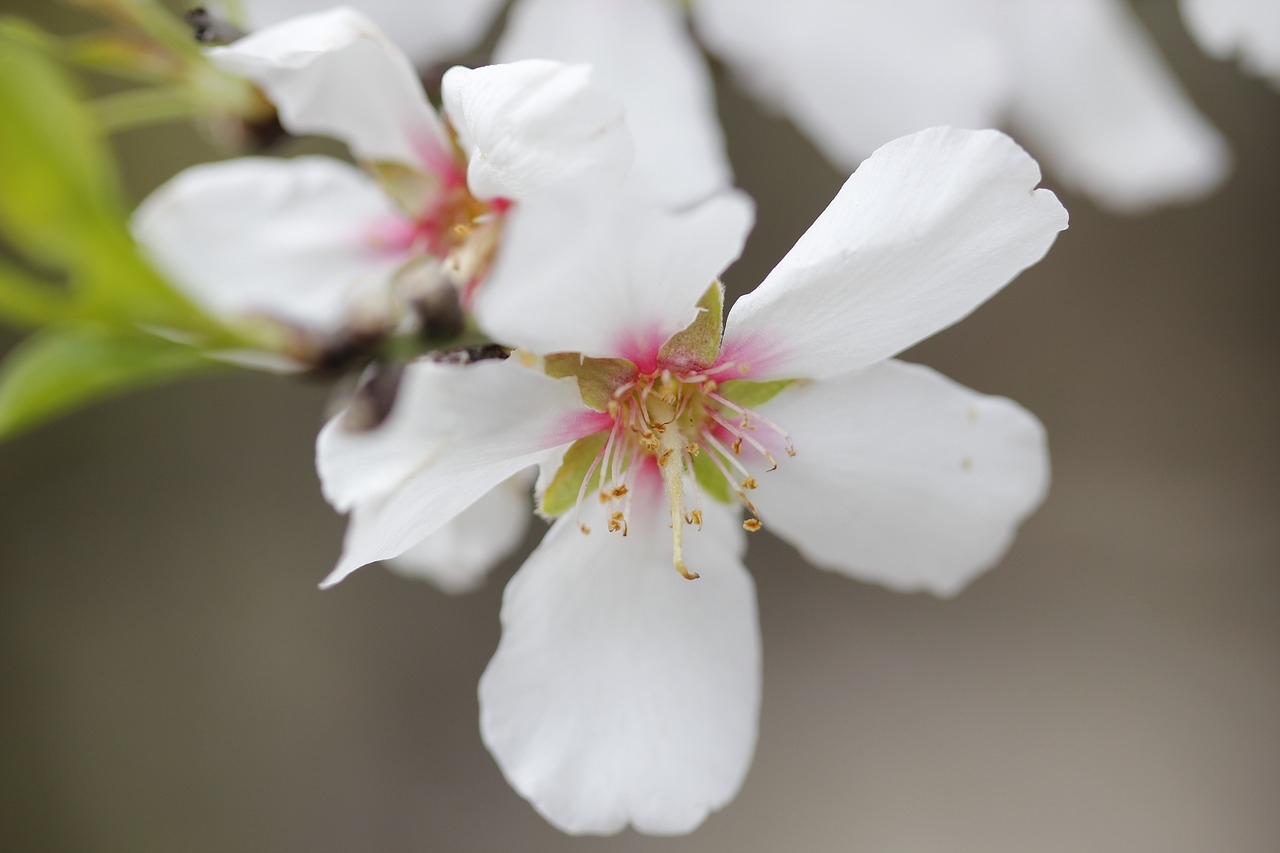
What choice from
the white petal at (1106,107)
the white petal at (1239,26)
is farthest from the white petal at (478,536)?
the white petal at (1106,107)

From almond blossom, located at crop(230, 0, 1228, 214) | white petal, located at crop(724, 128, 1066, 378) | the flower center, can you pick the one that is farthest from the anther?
almond blossom, located at crop(230, 0, 1228, 214)

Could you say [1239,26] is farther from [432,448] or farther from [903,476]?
[432,448]

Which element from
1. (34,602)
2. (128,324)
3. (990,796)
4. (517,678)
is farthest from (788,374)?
(34,602)

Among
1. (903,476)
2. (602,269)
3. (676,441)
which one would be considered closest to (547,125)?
(602,269)

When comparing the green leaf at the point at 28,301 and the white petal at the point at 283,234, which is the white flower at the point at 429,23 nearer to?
the white petal at the point at 283,234

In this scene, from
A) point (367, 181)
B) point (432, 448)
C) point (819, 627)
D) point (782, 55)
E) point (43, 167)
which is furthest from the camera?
point (819, 627)

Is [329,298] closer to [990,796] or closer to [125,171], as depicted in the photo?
[125,171]
